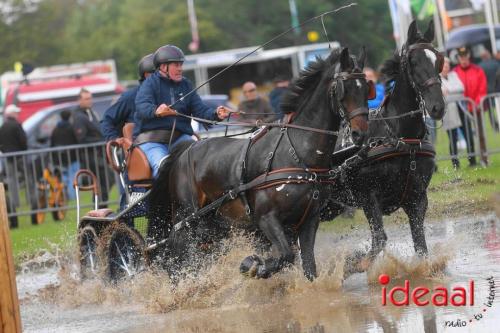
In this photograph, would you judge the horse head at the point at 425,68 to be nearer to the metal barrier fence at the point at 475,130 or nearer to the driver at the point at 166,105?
the driver at the point at 166,105

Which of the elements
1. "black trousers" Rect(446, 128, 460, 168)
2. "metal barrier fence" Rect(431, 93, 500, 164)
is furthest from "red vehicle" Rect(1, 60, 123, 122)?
"black trousers" Rect(446, 128, 460, 168)

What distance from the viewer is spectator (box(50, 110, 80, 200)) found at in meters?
18.2

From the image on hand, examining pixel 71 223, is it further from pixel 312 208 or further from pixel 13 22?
pixel 13 22

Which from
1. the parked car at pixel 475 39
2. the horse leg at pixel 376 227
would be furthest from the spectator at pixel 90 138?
the parked car at pixel 475 39

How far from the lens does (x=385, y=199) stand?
10594 mm

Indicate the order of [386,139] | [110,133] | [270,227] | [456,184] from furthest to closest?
[456,184] → [110,133] → [386,139] → [270,227]

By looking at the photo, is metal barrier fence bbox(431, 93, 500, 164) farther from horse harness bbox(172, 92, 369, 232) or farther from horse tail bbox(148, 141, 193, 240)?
horse harness bbox(172, 92, 369, 232)

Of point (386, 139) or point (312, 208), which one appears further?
point (386, 139)

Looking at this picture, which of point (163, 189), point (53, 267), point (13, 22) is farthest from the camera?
point (13, 22)

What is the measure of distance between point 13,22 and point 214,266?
43160 mm

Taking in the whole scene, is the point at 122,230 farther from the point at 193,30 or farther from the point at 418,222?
the point at 193,30

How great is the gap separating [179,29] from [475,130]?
34871 mm

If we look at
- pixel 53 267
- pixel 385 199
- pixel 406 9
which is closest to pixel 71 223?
pixel 53 267

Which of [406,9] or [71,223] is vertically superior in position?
[406,9]
